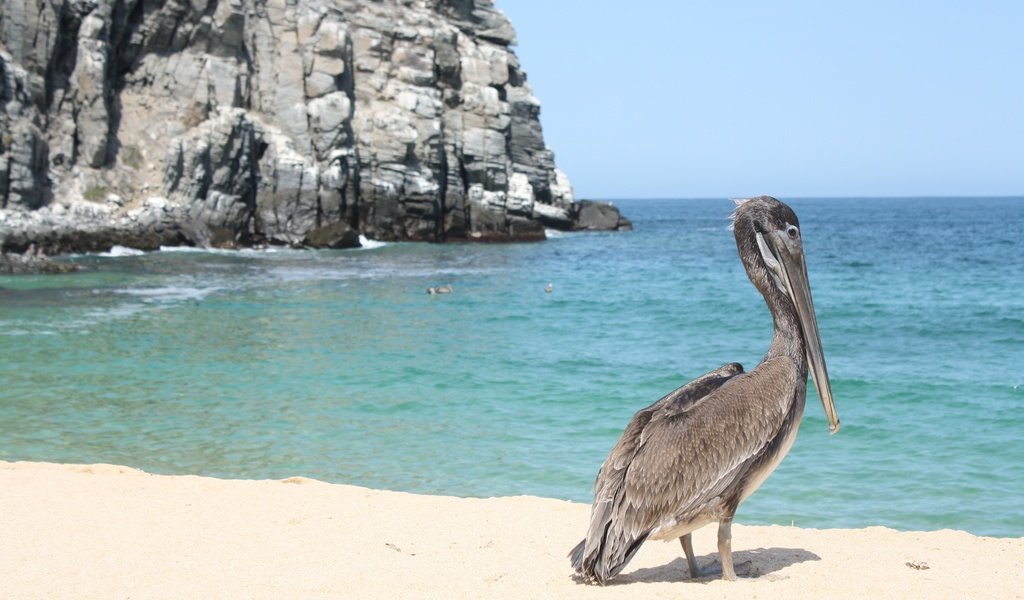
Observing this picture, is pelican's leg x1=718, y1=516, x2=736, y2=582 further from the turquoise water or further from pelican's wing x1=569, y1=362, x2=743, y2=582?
the turquoise water

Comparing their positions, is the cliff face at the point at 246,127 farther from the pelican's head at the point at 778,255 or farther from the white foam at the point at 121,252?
the pelican's head at the point at 778,255

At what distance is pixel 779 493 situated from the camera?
8945 mm

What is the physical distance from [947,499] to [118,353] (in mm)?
12972

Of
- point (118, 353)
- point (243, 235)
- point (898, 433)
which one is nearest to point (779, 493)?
point (898, 433)

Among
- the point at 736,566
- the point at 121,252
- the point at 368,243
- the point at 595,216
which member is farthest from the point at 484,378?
the point at 595,216

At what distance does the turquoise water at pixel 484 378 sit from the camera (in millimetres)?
9625

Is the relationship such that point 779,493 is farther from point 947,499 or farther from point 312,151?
point 312,151

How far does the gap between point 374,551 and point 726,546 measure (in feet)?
7.48

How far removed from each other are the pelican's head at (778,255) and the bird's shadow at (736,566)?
102cm

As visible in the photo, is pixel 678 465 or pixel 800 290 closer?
pixel 678 465

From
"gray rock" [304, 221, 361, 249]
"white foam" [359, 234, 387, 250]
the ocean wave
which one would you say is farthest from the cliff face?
the ocean wave

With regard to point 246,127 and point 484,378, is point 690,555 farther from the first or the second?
point 246,127

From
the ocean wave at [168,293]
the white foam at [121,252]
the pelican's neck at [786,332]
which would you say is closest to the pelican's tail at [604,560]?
the pelican's neck at [786,332]

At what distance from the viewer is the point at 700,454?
16.2 feet
